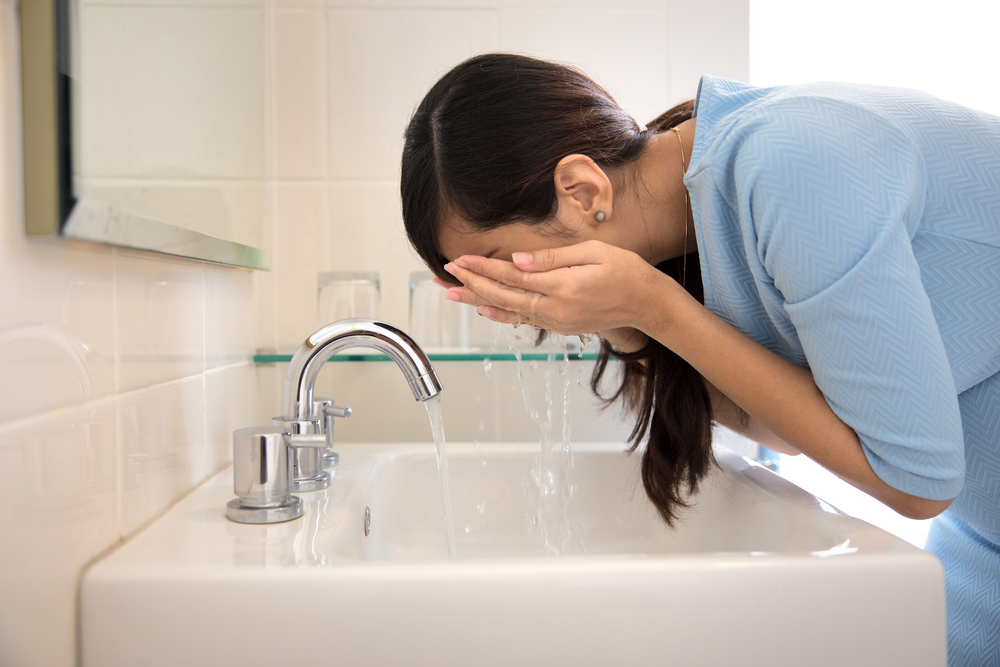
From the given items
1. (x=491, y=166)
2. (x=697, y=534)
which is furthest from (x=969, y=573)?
(x=491, y=166)

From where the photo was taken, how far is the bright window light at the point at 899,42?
3.54 ft

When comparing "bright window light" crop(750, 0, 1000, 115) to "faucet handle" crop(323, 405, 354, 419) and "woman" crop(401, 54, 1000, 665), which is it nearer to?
"woman" crop(401, 54, 1000, 665)

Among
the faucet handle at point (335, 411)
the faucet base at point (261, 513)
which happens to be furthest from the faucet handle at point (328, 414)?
the faucet base at point (261, 513)

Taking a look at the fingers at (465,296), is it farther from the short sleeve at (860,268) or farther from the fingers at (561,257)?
the short sleeve at (860,268)

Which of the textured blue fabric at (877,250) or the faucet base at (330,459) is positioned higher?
the textured blue fabric at (877,250)

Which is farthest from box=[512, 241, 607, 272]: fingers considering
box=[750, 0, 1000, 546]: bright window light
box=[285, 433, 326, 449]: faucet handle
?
box=[750, 0, 1000, 546]: bright window light

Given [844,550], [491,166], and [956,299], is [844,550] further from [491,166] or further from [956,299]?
[491,166]

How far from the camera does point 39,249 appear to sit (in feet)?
1.28

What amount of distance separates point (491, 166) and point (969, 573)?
0.58m

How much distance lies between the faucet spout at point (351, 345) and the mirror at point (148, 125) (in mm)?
139

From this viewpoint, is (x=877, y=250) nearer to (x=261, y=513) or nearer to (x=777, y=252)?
(x=777, y=252)

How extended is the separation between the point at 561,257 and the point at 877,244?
231 mm

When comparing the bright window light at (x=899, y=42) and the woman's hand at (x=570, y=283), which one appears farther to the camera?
the bright window light at (x=899, y=42)

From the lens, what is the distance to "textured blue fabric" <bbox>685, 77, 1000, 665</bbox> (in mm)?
456
